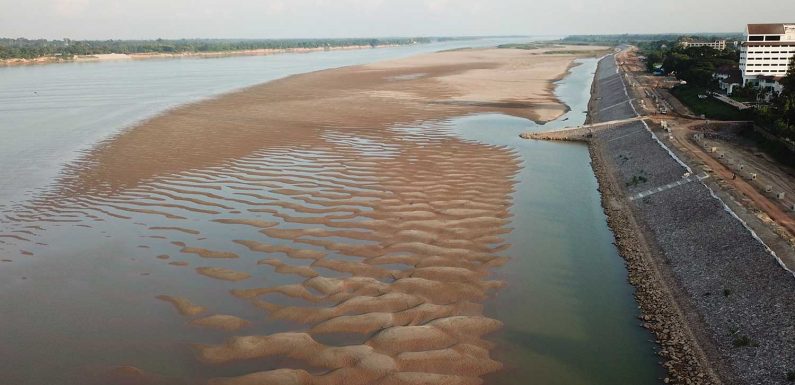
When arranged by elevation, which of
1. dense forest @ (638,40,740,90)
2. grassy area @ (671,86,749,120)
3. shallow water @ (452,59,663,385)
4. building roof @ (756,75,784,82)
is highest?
dense forest @ (638,40,740,90)

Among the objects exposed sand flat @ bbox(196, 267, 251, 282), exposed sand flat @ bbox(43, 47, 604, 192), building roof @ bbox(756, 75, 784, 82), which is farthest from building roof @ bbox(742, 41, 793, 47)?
exposed sand flat @ bbox(196, 267, 251, 282)

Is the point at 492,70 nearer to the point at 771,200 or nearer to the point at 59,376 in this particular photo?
the point at 771,200

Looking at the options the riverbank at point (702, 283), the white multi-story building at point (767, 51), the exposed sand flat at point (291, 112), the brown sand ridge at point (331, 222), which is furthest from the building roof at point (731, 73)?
the riverbank at point (702, 283)

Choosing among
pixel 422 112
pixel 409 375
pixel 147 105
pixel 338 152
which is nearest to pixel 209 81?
pixel 147 105

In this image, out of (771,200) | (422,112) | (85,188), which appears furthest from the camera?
(422,112)

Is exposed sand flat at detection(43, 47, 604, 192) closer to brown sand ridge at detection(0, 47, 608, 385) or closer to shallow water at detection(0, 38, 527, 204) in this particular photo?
brown sand ridge at detection(0, 47, 608, 385)

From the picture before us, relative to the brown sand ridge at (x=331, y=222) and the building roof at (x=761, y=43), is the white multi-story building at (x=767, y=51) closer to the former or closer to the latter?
the building roof at (x=761, y=43)
